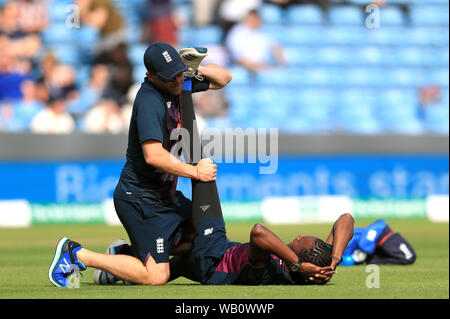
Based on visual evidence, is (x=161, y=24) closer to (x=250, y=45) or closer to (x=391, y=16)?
(x=250, y=45)

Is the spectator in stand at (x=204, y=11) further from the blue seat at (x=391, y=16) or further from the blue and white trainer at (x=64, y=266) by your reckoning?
the blue and white trainer at (x=64, y=266)

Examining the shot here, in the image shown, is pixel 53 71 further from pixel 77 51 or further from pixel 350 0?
pixel 350 0

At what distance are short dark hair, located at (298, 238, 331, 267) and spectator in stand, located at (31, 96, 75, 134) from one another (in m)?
11.0

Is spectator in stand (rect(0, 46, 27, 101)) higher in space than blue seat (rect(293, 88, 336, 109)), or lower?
higher

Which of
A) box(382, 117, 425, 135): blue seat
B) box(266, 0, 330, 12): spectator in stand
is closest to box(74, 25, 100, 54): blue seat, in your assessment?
box(266, 0, 330, 12): spectator in stand

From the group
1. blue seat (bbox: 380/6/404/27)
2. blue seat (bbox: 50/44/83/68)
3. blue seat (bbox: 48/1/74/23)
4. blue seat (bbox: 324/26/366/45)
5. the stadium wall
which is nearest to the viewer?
the stadium wall

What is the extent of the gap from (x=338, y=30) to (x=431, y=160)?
401 cm

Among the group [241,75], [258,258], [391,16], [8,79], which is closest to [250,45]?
[241,75]

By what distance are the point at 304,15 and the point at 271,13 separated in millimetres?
842

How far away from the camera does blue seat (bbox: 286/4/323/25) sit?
20.4 meters

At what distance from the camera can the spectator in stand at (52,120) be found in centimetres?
1730

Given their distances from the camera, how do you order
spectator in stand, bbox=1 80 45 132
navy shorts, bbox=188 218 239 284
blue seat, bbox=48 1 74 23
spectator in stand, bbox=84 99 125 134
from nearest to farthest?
1. navy shorts, bbox=188 218 239 284
2. spectator in stand, bbox=1 80 45 132
3. spectator in stand, bbox=84 99 125 134
4. blue seat, bbox=48 1 74 23

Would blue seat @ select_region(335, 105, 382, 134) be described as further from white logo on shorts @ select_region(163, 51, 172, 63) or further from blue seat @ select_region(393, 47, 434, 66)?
white logo on shorts @ select_region(163, 51, 172, 63)

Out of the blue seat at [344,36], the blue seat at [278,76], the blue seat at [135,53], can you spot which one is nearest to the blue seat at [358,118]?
the blue seat at [278,76]
